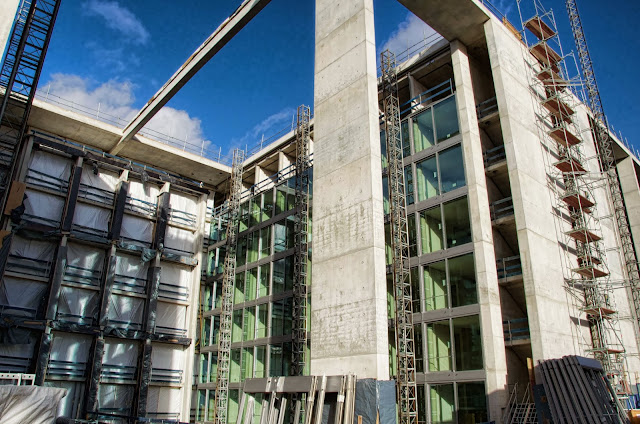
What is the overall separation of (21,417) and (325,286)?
440 inches

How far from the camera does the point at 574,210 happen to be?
31266 millimetres

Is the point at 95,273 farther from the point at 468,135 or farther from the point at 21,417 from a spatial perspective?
the point at 468,135

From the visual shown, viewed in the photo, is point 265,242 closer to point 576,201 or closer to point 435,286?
point 435,286

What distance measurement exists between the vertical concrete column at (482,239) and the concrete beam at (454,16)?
0.72 meters

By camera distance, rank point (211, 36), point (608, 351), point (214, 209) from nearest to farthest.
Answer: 1. point (608, 351)
2. point (211, 36)
3. point (214, 209)

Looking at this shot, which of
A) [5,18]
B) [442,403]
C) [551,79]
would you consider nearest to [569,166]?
[551,79]

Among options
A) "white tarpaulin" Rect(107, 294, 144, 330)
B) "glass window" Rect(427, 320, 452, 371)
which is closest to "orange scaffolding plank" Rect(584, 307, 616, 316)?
"glass window" Rect(427, 320, 452, 371)

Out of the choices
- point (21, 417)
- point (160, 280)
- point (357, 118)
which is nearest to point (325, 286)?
point (357, 118)

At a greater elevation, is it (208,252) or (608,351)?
(208,252)

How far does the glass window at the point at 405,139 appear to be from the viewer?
31.0 metres

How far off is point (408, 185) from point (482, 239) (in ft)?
20.3

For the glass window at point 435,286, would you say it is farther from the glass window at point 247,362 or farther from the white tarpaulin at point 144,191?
the white tarpaulin at point 144,191

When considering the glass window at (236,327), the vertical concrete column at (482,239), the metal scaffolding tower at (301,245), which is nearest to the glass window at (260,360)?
the glass window at (236,327)

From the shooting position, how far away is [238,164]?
46219mm
